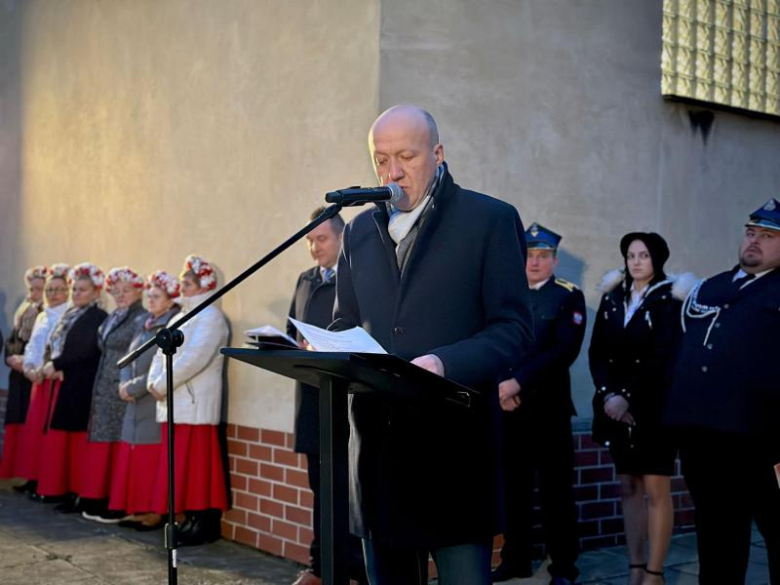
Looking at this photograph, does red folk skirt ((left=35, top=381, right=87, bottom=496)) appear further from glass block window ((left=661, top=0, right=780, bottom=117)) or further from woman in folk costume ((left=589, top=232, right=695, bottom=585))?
glass block window ((left=661, top=0, right=780, bottom=117))

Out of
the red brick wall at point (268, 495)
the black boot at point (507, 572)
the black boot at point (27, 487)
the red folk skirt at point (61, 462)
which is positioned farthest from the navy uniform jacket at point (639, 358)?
the black boot at point (27, 487)

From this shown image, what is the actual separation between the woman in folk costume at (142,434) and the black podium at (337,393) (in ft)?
16.0

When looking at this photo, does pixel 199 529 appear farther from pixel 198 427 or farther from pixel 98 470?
pixel 98 470

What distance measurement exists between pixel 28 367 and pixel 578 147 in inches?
206

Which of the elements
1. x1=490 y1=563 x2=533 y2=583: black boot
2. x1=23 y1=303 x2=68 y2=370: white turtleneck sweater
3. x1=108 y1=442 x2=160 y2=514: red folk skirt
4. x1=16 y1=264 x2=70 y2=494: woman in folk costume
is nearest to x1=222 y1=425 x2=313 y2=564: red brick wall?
x1=108 y1=442 x2=160 y2=514: red folk skirt

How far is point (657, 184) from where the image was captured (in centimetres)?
722

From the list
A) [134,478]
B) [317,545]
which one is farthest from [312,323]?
[134,478]

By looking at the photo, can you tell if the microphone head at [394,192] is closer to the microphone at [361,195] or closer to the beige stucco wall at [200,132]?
the microphone at [361,195]

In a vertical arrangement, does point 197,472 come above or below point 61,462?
above

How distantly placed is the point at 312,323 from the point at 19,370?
4757 mm

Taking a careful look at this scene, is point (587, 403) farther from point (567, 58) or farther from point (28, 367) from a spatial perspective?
point (28, 367)

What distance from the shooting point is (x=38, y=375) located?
29.0 feet

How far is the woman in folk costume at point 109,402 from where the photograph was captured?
7781 mm

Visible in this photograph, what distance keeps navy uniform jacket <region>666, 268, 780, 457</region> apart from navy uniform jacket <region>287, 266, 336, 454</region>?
191 centimetres
